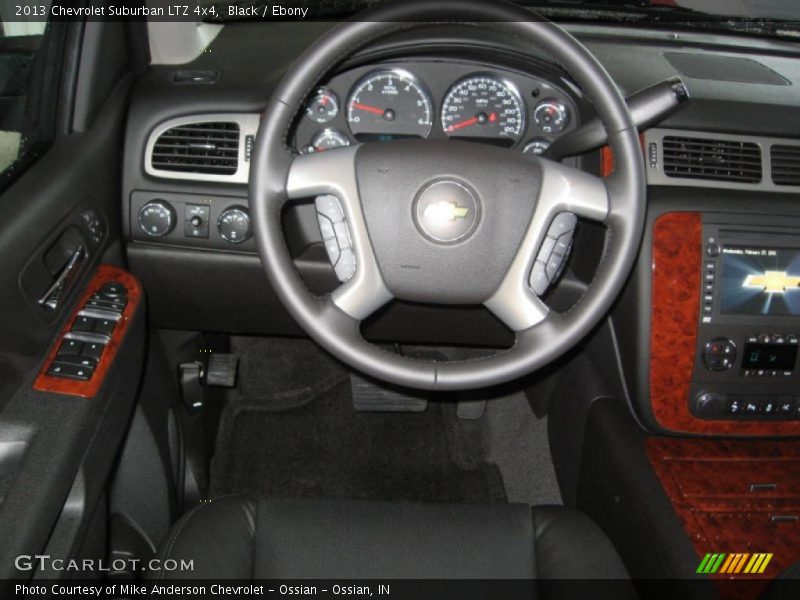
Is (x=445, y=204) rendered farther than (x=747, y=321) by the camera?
No

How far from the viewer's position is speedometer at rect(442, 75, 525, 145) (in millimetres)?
1650

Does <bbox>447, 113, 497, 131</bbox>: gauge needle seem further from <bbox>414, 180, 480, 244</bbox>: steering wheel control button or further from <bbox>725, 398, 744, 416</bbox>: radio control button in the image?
<bbox>725, 398, 744, 416</bbox>: radio control button

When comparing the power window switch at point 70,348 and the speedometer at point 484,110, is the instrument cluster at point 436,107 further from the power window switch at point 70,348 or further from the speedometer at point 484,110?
the power window switch at point 70,348

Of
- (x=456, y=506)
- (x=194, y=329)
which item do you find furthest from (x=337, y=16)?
(x=456, y=506)

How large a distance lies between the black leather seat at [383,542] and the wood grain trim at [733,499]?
0.24m

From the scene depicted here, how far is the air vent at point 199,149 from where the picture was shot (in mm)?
1646

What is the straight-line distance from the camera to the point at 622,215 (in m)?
1.23

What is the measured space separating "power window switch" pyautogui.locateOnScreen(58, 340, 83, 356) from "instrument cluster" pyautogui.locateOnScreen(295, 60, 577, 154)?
2.07 feet

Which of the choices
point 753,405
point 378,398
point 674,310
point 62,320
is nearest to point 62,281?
point 62,320

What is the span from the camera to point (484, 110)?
1.67 metres

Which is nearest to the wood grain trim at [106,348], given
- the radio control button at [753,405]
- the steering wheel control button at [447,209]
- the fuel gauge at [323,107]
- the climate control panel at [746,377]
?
the fuel gauge at [323,107]

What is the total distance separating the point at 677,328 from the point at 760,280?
0.66 ft

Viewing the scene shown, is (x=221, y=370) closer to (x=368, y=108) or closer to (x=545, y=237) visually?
(x=368, y=108)

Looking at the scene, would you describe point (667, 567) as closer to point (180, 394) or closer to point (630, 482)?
point (630, 482)
